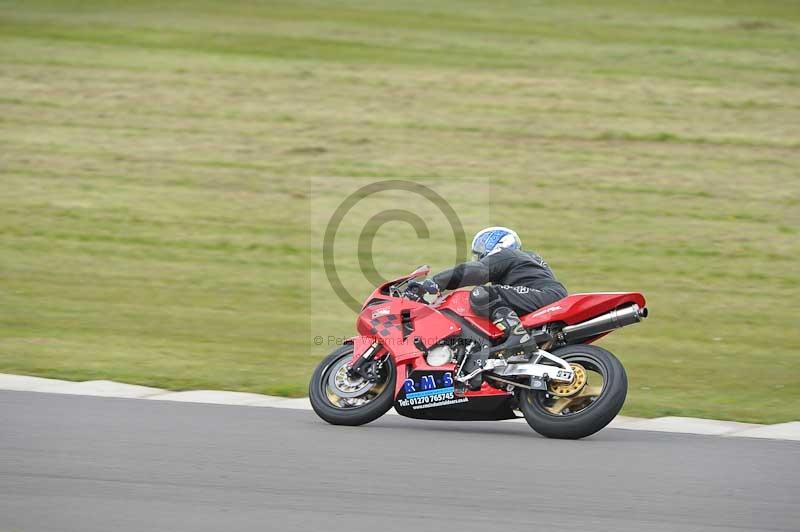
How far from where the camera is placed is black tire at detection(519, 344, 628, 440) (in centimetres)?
796

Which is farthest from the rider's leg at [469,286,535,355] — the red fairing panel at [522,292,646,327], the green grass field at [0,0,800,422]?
the green grass field at [0,0,800,422]

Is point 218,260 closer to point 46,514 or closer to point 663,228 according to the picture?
point 663,228

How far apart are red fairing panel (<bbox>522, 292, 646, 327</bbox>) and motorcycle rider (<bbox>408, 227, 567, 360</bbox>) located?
0.89 feet

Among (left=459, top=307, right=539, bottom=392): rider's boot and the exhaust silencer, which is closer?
the exhaust silencer

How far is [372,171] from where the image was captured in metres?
20.2

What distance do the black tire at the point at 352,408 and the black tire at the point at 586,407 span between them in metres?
1.05

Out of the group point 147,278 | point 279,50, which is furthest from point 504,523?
point 279,50

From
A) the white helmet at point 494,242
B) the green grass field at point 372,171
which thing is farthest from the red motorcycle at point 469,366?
the green grass field at point 372,171

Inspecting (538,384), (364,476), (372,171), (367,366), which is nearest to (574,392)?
(538,384)

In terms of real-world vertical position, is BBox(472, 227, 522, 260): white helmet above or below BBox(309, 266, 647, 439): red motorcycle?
above

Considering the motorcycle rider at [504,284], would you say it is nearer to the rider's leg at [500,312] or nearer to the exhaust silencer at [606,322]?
the rider's leg at [500,312]

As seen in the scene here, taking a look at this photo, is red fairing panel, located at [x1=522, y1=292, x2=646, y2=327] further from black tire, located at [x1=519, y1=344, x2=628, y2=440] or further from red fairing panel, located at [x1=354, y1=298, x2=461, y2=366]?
red fairing panel, located at [x1=354, y1=298, x2=461, y2=366]

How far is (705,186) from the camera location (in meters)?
19.3

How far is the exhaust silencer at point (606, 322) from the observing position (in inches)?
328
